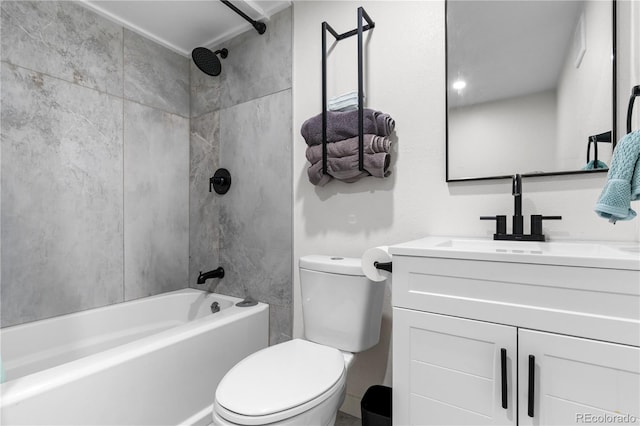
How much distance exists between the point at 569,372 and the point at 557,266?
10.1 inches

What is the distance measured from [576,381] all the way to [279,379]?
835 mm

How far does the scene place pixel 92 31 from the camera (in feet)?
5.96

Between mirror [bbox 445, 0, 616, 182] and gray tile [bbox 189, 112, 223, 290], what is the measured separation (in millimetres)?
1544

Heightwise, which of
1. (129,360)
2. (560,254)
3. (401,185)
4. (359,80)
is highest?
(359,80)

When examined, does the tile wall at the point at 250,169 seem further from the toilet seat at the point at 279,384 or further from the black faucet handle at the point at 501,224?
the black faucet handle at the point at 501,224

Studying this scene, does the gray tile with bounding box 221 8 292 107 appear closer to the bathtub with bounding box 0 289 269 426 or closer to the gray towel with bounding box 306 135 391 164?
the gray towel with bounding box 306 135 391 164

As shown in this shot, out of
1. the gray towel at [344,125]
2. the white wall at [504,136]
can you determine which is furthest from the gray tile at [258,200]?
the white wall at [504,136]

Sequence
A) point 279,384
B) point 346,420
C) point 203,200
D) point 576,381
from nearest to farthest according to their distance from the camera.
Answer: point 576,381, point 279,384, point 346,420, point 203,200

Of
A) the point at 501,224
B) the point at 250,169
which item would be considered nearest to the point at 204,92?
the point at 250,169

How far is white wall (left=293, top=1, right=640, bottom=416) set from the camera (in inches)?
46.9

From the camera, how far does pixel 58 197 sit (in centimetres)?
168

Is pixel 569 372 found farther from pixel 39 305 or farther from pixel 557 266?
pixel 39 305

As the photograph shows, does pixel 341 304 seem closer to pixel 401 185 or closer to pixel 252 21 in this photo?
pixel 401 185

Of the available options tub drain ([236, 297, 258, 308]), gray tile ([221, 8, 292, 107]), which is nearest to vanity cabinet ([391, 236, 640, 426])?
tub drain ([236, 297, 258, 308])
